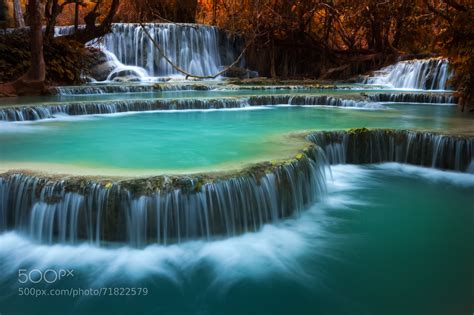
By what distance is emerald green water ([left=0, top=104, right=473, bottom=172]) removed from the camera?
18.9 feet

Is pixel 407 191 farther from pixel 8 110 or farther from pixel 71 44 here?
pixel 71 44

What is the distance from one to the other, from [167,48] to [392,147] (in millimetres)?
15180

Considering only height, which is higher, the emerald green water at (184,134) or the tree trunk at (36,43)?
the tree trunk at (36,43)

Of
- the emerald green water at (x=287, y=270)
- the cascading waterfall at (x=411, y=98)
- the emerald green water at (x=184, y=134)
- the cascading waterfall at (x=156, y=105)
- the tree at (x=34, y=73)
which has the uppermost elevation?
the tree at (x=34, y=73)

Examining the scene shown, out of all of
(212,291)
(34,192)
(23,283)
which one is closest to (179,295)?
(212,291)

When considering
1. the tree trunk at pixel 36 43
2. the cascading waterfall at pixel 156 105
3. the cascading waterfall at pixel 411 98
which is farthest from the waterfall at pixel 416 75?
the tree trunk at pixel 36 43

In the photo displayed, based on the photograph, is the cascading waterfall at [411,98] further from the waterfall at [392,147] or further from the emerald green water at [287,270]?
the emerald green water at [287,270]

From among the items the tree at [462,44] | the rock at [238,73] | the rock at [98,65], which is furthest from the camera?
the rock at [238,73]

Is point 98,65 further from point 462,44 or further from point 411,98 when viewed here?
point 462,44

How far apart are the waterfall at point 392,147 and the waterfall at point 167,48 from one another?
528 inches

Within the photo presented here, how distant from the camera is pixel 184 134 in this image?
7969 millimetres

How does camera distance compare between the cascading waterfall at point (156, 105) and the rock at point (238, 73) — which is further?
the rock at point (238, 73)

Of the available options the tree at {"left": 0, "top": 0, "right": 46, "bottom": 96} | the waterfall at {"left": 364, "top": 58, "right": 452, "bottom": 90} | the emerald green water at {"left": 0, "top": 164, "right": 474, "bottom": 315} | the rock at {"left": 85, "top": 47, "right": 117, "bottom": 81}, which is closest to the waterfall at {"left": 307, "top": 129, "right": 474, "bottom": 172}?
the emerald green water at {"left": 0, "top": 164, "right": 474, "bottom": 315}

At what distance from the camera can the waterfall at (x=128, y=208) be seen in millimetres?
4383
